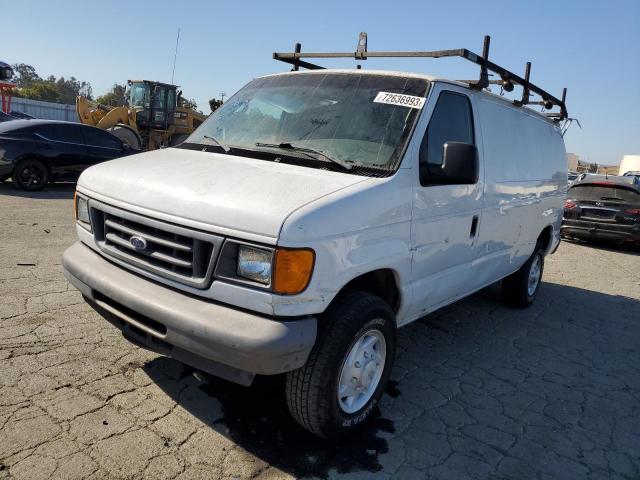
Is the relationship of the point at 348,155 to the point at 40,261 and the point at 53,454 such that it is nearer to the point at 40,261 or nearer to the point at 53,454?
the point at 53,454

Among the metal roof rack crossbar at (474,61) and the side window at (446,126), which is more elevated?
the metal roof rack crossbar at (474,61)

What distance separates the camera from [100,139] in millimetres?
12391

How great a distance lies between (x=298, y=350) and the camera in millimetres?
2506

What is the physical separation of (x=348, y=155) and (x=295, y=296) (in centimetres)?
113

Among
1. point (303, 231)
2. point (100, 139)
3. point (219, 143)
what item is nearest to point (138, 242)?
point (303, 231)

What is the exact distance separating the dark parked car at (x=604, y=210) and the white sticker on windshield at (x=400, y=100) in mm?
8504

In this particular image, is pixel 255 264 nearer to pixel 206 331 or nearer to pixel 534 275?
pixel 206 331

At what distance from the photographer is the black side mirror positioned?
328 centimetres

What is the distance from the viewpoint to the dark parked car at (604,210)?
10.8m

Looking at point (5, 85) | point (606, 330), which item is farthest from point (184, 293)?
point (5, 85)

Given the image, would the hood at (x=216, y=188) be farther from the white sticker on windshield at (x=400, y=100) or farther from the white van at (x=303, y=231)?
the white sticker on windshield at (x=400, y=100)

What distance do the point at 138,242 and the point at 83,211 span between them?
2.87ft

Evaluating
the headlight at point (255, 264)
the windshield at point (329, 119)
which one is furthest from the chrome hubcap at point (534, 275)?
the headlight at point (255, 264)

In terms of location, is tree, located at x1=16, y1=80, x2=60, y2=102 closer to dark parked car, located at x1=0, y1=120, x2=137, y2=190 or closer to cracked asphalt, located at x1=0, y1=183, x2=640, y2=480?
dark parked car, located at x1=0, y1=120, x2=137, y2=190
